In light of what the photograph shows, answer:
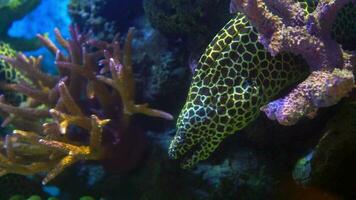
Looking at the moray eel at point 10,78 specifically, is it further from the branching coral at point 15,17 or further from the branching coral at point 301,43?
the branching coral at point 301,43

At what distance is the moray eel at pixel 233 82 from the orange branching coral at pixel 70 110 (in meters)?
0.64

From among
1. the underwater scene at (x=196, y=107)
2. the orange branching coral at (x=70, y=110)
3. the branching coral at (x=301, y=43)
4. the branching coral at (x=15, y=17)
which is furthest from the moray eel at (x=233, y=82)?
the branching coral at (x=15, y=17)

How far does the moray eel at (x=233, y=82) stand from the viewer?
3.33 meters

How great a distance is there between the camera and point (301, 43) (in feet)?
9.62

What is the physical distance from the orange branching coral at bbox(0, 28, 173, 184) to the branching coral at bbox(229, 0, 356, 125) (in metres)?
1.49

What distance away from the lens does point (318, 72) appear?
2896 mm

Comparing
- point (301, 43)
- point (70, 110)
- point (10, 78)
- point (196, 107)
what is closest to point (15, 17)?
point (10, 78)

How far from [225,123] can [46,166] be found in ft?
6.57

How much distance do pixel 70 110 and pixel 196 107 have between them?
4.83ft

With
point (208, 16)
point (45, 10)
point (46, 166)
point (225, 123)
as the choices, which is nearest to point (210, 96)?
point (225, 123)

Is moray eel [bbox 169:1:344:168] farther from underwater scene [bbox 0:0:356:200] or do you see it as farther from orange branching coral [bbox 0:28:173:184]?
orange branching coral [bbox 0:28:173:184]

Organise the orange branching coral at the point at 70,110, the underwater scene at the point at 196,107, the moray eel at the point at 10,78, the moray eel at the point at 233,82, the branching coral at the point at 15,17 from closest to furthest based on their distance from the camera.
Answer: the underwater scene at the point at 196,107, the moray eel at the point at 233,82, the orange branching coral at the point at 70,110, the moray eel at the point at 10,78, the branching coral at the point at 15,17

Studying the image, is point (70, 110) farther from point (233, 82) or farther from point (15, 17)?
point (15, 17)

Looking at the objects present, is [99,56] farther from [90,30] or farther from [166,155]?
[166,155]
